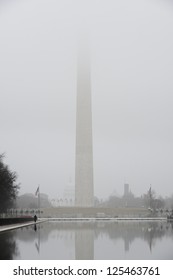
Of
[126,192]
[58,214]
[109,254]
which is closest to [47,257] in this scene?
[109,254]

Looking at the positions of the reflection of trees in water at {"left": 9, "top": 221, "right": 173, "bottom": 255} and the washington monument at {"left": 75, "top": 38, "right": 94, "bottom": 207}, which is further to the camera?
the washington monument at {"left": 75, "top": 38, "right": 94, "bottom": 207}

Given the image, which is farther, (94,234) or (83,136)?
(83,136)

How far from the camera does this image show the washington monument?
6259cm

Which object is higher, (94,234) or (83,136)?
(83,136)

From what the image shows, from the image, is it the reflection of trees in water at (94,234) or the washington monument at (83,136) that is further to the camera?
the washington monument at (83,136)

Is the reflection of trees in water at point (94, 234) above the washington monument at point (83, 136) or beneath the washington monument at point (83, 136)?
beneath

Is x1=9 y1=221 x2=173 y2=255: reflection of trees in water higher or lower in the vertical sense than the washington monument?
lower

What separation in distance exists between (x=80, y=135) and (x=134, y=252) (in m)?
49.1

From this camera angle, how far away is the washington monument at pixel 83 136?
6259cm

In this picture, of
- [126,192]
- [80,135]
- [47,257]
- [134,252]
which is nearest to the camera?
[47,257]

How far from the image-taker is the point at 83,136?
62.8 metres
